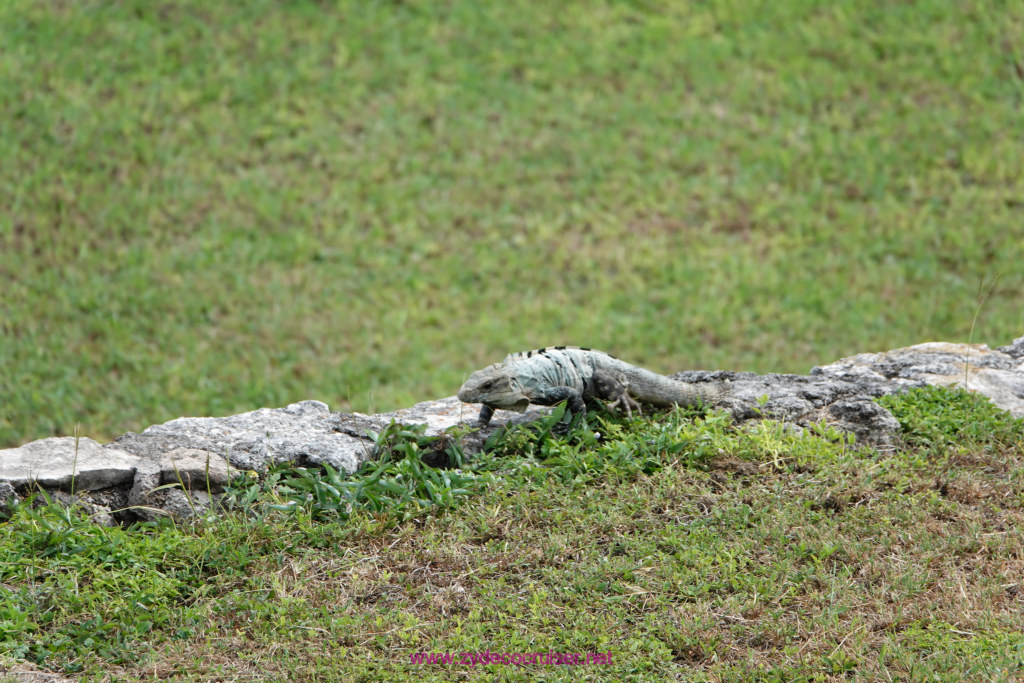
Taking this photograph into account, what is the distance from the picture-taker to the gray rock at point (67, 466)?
13.9 feet

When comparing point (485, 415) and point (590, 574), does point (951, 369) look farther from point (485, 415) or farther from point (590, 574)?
point (590, 574)

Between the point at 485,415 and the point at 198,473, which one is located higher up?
the point at 485,415

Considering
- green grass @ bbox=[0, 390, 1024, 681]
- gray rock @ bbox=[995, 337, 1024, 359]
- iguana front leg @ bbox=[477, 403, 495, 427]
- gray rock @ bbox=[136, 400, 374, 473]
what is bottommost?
green grass @ bbox=[0, 390, 1024, 681]

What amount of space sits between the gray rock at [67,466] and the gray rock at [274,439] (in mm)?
222

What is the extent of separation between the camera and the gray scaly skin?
15.0ft

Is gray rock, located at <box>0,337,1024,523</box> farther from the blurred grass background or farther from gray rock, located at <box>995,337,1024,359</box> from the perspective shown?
the blurred grass background

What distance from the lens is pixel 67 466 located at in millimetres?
4320

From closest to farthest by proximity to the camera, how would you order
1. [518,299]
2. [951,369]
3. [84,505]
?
[84,505] < [951,369] < [518,299]

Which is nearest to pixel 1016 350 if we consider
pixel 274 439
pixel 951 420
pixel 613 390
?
pixel 951 420

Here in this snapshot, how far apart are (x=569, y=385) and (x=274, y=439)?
1297 millimetres

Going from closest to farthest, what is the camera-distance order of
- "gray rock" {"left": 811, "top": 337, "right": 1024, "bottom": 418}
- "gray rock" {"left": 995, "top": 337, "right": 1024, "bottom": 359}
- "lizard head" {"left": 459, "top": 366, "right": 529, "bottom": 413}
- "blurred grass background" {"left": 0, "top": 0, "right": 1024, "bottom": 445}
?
"lizard head" {"left": 459, "top": 366, "right": 529, "bottom": 413} → "gray rock" {"left": 811, "top": 337, "right": 1024, "bottom": 418} → "gray rock" {"left": 995, "top": 337, "right": 1024, "bottom": 359} → "blurred grass background" {"left": 0, "top": 0, "right": 1024, "bottom": 445}

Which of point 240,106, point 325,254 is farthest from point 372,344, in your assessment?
point 240,106

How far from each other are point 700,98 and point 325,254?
443 cm

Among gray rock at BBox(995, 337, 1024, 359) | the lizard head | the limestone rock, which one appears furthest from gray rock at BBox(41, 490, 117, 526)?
gray rock at BBox(995, 337, 1024, 359)
